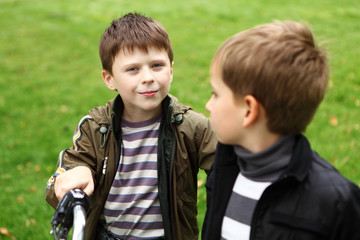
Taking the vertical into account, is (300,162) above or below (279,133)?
below

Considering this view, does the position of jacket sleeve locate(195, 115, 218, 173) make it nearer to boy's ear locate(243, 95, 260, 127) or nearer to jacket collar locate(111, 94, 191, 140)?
jacket collar locate(111, 94, 191, 140)

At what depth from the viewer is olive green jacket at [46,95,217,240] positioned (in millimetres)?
2062

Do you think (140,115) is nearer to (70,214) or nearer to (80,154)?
(80,154)

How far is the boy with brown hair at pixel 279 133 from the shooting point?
4.60 feet

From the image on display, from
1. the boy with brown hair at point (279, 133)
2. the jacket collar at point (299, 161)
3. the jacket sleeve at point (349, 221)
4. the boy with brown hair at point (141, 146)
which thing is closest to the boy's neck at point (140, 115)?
the boy with brown hair at point (141, 146)

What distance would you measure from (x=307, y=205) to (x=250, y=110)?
0.40 m

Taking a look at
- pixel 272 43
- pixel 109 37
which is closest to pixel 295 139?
pixel 272 43

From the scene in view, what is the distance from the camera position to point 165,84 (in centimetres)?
205

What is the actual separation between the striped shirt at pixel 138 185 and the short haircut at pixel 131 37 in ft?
1.29

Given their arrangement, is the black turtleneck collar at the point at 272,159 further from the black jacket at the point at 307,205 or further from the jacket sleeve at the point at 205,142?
the jacket sleeve at the point at 205,142

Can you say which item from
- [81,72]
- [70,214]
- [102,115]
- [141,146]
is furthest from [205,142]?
[81,72]

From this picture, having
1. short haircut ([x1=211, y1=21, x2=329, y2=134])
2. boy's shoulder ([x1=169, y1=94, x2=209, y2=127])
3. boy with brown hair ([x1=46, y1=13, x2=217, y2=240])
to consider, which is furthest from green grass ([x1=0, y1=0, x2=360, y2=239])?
boy with brown hair ([x1=46, y1=13, x2=217, y2=240])

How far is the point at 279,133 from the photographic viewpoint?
59.9 inches

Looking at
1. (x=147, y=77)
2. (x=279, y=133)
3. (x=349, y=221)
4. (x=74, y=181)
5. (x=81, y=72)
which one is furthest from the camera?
(x=81, y=72)
